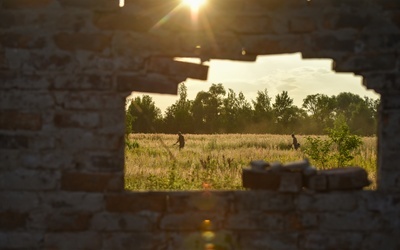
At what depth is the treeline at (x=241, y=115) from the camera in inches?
1908

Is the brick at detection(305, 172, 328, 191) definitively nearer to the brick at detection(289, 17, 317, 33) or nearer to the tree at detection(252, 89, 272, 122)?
the brick at detection(289, 17, 317, 33)

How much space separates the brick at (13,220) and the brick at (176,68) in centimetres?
168

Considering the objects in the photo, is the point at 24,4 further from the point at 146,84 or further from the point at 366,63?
the point at 366,63

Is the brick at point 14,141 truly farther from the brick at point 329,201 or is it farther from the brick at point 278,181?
the brick at point 329,201

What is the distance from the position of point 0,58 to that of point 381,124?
333cm

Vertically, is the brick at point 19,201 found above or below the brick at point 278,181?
below

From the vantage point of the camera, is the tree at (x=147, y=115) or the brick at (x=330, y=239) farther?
the tree at (x=147, y=115)

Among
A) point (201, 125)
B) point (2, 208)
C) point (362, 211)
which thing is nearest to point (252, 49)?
point (362, 211)

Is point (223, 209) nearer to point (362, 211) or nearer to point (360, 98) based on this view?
point (362, 211)

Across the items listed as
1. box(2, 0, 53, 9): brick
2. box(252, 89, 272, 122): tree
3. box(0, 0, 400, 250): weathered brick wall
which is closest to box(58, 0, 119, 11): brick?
box(0, 0, 400, 250): weathered brick wall

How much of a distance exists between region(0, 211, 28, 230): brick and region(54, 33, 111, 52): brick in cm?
148

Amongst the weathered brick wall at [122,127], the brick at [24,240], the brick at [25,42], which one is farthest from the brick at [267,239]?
the brick at [25,42]

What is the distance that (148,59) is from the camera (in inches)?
149

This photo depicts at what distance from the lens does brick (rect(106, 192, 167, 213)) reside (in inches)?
147
